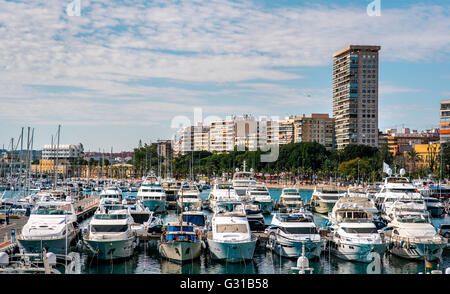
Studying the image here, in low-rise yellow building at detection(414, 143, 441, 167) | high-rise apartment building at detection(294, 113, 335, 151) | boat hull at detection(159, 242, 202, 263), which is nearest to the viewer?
boat hull at detection(159, 242, 202, 263)

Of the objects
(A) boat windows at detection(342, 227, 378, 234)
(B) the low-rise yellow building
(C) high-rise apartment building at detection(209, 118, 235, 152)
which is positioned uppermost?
(C) high-rise apartment building at detection(209, 118, 235, 152)

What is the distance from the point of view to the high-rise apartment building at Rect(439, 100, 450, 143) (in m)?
44.9

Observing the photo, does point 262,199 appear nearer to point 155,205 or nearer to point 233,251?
point 155,205

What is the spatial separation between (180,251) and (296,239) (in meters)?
2.78

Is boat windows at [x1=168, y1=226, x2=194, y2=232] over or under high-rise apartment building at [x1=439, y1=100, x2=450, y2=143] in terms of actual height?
under

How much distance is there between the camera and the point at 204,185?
42656mm

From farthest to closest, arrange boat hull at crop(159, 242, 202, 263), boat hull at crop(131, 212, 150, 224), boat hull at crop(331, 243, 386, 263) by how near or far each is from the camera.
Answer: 1. boat hull at crop(131, 212, 150, 224)
2. boat hull at crop(331, 243, 386, 263)
3. boat hull at crop(159, 242, 202, 263)

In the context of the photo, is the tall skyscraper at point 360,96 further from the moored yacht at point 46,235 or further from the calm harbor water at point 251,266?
the moored yacht at point 46,235

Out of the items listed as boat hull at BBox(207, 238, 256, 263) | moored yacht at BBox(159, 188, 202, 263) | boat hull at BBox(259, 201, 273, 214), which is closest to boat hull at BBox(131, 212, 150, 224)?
moored yacht at BBox(159, 188, 202, 263)

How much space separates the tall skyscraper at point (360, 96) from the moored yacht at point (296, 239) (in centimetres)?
→ 4919

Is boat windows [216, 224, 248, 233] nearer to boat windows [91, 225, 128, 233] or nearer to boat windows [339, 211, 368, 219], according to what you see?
boat windows [91, 225, 128, 233]

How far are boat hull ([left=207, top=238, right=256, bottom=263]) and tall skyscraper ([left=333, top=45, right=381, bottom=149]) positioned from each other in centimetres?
5080

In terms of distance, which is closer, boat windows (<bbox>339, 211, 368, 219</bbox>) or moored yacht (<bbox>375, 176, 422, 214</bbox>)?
boat windows (<bbox>339, 211, 368, 219</bbox>)
